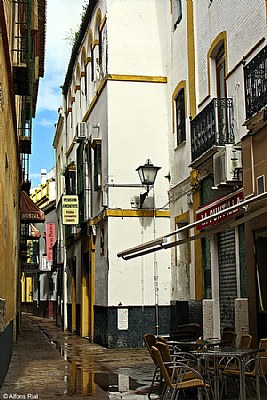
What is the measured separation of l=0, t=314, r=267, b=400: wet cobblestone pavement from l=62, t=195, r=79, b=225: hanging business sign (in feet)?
17.0

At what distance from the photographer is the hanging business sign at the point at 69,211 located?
83.6 feet

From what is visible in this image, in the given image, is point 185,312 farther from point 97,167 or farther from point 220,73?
point 220,73

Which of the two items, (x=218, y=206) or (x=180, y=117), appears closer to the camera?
(x=218, y=206)

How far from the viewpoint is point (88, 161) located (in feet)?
80.5

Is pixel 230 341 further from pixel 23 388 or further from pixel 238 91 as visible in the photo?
pixel 238 91

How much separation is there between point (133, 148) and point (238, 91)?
6.95 meters

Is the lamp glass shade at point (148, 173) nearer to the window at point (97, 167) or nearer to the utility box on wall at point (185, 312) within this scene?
the window at point (97, 167)

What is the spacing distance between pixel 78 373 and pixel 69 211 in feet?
37.5

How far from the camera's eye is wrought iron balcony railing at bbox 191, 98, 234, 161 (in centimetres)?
1432

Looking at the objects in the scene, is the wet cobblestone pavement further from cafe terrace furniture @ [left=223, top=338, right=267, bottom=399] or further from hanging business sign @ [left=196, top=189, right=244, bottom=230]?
hanging business sign @ [left=196, top=189, right=244, bottom=230]

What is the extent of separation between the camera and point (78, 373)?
14695 millimetres

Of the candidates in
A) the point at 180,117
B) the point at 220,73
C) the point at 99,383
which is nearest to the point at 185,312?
the point at 180,117

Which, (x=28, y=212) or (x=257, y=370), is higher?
(x=28, y=212)

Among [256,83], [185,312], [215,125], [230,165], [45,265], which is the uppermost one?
[256,83]
